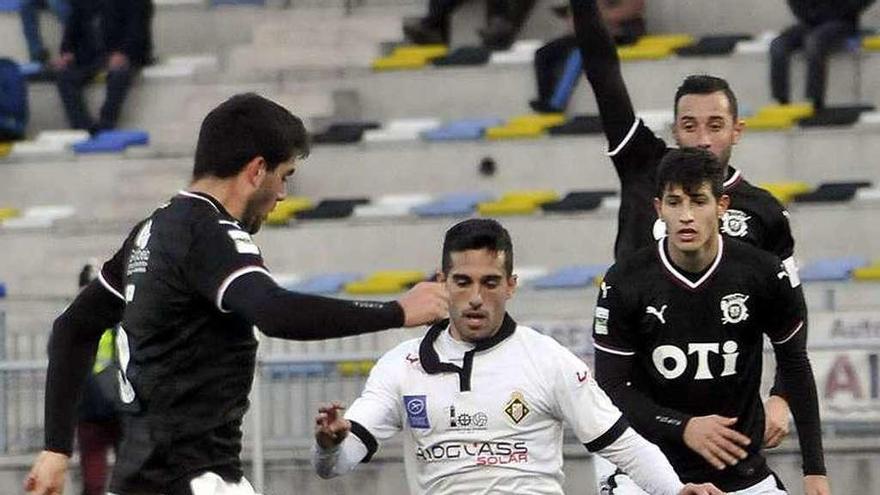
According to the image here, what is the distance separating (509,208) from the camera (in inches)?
678

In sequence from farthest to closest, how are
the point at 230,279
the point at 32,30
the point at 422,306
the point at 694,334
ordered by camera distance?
the point at 32,30
the point at 694,334
the point at 230,279
the point at 422,306

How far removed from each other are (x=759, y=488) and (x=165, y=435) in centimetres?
227

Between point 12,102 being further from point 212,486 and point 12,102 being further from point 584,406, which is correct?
point 212,486

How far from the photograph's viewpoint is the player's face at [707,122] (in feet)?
25.2

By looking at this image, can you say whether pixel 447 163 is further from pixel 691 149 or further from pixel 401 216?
pixel 691 149

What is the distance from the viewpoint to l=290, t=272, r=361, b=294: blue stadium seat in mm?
16234

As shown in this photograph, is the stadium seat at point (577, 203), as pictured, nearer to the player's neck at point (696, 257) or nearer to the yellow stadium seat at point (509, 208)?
the yellow stadium seat at point (509, 208)

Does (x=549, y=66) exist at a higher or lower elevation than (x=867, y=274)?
higher

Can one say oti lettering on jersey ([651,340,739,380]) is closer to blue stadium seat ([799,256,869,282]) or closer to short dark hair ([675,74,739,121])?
short dark hair ([675,74,739,121])

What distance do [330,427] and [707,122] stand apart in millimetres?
1757

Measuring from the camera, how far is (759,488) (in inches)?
297

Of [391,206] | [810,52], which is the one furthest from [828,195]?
[391,206]

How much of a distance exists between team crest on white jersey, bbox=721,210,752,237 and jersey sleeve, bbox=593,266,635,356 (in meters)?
0.54

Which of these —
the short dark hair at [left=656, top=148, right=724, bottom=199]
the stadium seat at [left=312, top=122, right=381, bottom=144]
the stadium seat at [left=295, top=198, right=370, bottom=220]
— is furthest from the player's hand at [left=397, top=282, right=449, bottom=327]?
the stadium seat at [left=312, top=122, right=381, bottom=144]
